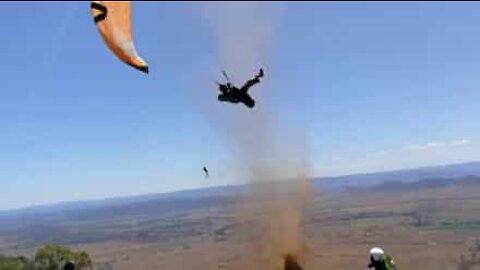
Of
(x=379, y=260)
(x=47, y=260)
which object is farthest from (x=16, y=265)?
(x=379, y=260)

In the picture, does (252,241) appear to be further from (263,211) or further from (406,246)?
(406,246)

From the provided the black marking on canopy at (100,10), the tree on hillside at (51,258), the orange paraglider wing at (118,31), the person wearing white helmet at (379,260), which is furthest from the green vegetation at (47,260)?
the person wearing white helmet at (379,260)

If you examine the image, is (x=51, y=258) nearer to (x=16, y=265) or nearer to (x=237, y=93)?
(x=16, y=265)

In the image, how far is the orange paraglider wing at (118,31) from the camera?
738 inches

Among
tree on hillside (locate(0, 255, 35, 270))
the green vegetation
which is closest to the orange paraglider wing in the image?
the green vegetation

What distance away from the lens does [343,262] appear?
160 meters

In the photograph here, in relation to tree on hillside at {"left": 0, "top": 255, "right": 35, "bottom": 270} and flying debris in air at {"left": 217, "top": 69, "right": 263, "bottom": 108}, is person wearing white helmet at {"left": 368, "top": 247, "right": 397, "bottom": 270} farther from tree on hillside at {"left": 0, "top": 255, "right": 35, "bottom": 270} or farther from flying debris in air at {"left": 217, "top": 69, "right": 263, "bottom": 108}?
tree on hillside at {"left": 0, "top": 255, "right": 35, "bottom": 270}

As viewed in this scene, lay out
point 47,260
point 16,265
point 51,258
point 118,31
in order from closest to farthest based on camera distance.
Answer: point 118,31 → point 47,260 → point 51,258 → point 16,265

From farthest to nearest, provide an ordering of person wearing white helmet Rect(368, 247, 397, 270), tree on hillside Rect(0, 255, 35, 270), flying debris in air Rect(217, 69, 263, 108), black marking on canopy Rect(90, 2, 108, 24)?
tree on hillside Rect(0, 255, 35, 270), flying debris in air Rect(217, 69, 263, 108), person wearing white helmet Rect(368, 247, 397, 270), black marking on canopy Rect(90, 2, 108, 24)

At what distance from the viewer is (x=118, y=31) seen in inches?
770

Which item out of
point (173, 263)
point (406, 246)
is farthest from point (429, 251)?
point (173, 263)

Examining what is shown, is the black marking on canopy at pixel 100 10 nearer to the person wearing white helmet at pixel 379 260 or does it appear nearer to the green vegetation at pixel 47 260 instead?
the person wearing white helmet at pixel 379 260

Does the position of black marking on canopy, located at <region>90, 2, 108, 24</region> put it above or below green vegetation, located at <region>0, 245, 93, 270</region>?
above

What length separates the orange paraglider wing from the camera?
18750mm
